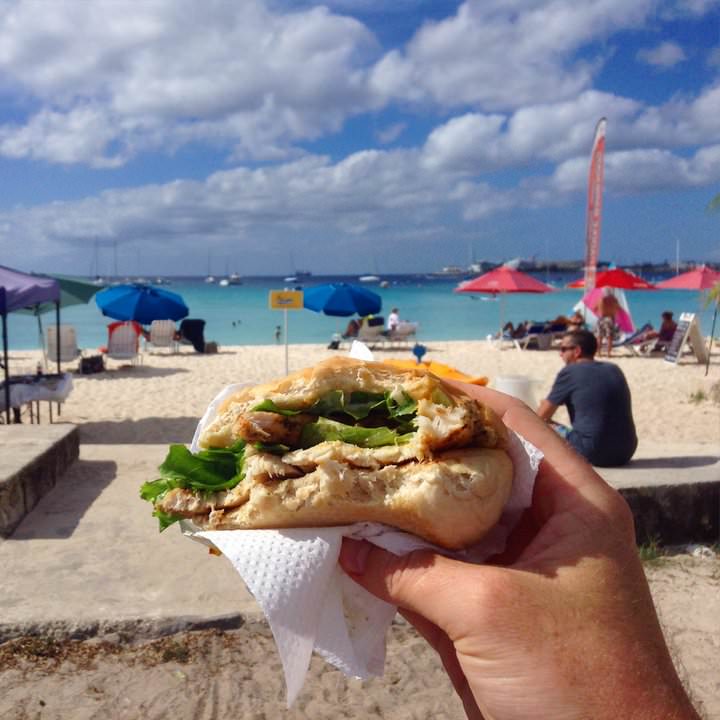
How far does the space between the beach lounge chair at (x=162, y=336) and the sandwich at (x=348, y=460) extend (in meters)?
19.7

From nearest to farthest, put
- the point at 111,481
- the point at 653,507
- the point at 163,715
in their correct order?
1. the point at 163,715
2. the point at 653,507
3. the point at 111,481

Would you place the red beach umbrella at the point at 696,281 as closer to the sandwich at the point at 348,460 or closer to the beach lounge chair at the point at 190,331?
the beach lounge chair at the point at 190,331

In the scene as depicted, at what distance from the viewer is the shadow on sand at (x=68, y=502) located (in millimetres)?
5168

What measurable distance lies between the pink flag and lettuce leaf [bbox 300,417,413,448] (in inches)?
904

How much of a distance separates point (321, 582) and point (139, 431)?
8.96 meters

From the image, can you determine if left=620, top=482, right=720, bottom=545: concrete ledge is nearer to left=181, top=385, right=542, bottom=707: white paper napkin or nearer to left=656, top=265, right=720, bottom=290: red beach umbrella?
left=181, top=385, right=542, bottom=707: white paper napkin

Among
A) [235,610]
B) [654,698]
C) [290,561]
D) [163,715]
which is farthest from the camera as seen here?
[235,610]

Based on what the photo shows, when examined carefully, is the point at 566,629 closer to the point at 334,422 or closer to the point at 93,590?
the point at 334,422

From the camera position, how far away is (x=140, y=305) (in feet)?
60.0

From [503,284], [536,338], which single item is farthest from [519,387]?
[536,338]

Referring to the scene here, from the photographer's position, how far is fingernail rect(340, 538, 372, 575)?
6.32ft

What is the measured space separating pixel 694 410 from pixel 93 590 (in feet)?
33.4

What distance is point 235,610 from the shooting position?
3.90m

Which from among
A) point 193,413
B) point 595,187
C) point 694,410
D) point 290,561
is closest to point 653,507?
point 290,561
